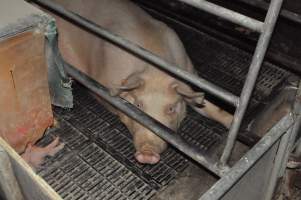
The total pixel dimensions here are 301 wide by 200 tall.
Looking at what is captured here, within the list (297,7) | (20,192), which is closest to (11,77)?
(20,192)

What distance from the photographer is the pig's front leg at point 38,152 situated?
257cm

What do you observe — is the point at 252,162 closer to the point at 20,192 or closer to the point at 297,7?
the point at 20,192

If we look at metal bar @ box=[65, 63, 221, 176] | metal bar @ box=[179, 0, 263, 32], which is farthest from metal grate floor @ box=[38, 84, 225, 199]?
metal bar @ box=[179, 0, 263, 32]

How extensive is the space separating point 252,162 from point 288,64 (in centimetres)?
102

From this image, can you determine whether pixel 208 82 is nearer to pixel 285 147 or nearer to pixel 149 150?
pixel 285 147

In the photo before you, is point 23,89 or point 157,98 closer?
point 23,89

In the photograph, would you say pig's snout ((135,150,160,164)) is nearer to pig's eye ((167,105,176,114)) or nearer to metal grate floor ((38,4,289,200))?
metal grate floor ((38,4,289,200))

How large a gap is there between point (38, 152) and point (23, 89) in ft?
1.93

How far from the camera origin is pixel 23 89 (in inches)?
86.2

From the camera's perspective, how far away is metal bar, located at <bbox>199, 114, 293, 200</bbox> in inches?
59.5

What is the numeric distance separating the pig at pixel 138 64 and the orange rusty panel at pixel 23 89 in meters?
0.49

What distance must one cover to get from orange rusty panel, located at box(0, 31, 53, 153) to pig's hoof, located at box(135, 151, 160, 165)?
0.55m

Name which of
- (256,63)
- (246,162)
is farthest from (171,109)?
(256,63)

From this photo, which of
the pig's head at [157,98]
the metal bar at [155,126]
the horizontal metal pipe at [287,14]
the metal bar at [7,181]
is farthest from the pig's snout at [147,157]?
the horizontal metal pipe at [287,14]
